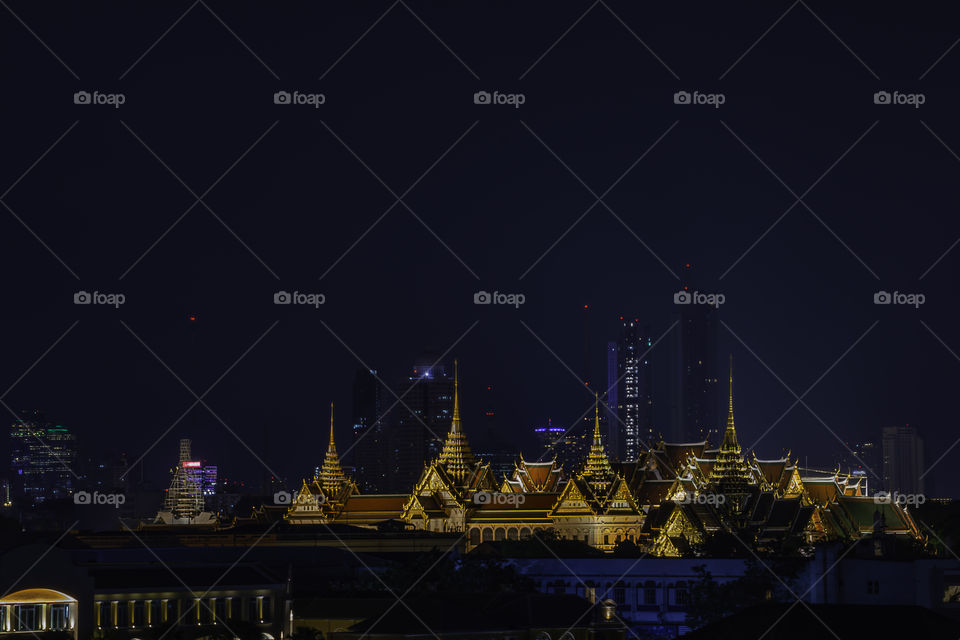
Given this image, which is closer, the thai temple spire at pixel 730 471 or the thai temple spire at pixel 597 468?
the thai temple spire at pixel 730 471

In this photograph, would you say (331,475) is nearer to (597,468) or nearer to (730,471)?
(597,468)

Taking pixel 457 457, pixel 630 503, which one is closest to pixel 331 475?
pixel 457 457

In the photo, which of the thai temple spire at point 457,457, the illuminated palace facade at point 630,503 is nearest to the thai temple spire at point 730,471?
the illuminated palace facade at point 630,503

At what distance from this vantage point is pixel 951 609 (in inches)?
1896

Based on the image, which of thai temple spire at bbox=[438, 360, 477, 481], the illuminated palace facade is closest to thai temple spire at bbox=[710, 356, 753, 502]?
the illuminated palace facade

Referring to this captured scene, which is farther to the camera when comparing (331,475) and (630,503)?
(331,475)

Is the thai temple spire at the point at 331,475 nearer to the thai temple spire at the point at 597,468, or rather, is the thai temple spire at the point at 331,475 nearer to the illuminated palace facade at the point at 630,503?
the illuminated palace facade at the point at 630,503

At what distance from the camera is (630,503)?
12862cm

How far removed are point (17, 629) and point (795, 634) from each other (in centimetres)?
2455

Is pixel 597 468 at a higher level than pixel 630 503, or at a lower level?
higher

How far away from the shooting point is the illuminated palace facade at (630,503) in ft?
370

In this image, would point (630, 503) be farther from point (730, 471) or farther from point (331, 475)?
point (331, 475)

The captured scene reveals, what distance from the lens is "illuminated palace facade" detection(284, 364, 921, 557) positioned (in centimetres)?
11269

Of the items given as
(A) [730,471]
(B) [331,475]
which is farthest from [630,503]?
(B) [331,475]
